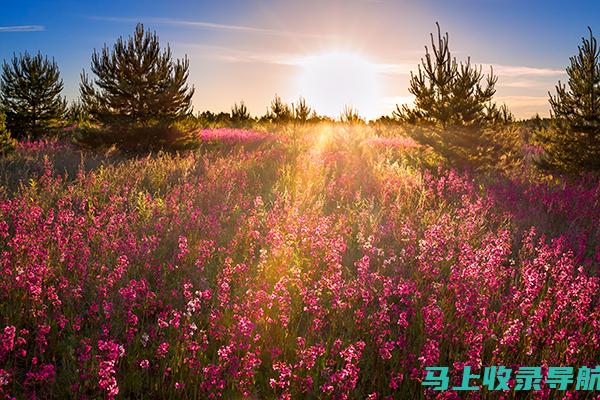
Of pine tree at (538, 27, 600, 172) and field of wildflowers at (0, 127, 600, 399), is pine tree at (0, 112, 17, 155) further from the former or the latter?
pine tree at (538, 27, 600, 172)

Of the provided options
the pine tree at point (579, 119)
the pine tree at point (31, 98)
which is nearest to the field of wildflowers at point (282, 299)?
the pine tree at point (579, 119)

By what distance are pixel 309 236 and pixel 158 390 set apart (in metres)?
2.70

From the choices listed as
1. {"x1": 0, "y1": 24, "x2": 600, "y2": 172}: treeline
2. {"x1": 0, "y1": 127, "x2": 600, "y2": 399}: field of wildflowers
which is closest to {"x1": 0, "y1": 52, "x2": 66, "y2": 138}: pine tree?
{"x1": 0, "y1": 24, "x2": 600, "y2": 172}: treeline

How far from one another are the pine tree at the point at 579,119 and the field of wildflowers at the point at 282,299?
3592 mm

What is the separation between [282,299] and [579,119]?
38.7ft

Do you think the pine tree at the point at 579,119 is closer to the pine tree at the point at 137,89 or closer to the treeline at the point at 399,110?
the treeline at the point at 399,110

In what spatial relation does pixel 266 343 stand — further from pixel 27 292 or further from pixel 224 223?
pixel 224 223

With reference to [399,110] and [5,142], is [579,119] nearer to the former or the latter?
[399,110]

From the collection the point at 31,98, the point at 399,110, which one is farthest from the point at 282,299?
the point at 31,98

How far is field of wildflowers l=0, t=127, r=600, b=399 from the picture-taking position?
2.84m

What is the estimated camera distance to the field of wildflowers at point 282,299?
284 cm

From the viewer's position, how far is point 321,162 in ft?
36.3

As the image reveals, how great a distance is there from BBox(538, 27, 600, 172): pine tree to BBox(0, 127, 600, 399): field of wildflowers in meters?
3.59

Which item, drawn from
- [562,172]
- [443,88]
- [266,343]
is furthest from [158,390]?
[562,172]
